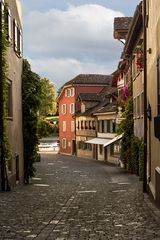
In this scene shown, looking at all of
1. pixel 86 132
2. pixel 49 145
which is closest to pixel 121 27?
pixel 86 132

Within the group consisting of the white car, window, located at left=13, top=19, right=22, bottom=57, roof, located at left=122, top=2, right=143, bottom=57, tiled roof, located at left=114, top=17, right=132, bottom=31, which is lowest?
the white car

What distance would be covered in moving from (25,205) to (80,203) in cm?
186

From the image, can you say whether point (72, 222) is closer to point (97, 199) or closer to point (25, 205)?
point (25, 205)

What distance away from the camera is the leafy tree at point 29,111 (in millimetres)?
25281

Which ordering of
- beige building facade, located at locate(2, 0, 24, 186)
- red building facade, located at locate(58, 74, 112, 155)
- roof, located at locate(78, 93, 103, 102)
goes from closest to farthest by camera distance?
beige building facade, located at locate(2, 0, 24, 186) < roof, located at locate(78, 93, 103, 102) < red building facade, located at locate(58, 74, 112, 155)

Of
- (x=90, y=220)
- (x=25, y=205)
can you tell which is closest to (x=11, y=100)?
(x=25, y=205)

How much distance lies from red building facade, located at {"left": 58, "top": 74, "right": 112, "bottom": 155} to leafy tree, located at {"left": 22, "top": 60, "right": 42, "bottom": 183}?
45.6m

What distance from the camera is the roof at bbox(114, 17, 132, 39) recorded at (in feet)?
→ 130

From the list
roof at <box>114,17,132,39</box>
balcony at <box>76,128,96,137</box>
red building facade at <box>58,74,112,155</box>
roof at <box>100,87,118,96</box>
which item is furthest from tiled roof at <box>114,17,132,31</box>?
red building facade at <box>58,74,112,155</box>

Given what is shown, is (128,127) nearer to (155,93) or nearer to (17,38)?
(17,38)

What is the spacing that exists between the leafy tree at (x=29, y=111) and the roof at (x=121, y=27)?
1470cm

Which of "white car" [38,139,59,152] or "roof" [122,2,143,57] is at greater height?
"roof" [122,2,143,57]

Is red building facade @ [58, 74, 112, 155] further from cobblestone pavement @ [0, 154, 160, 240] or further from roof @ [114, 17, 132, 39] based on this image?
cobblestone pavement @ [0, 154, 160, 240]

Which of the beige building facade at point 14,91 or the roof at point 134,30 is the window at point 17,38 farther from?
the roof at point 134,30
